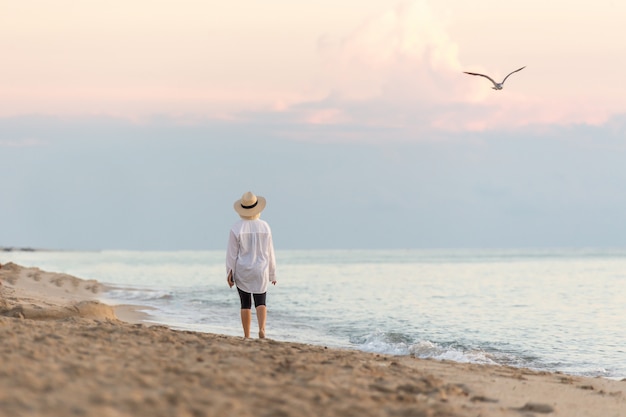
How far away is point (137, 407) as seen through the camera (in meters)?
4.67

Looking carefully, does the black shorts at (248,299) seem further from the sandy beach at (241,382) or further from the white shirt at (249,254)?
the sandy beach at (241,382)

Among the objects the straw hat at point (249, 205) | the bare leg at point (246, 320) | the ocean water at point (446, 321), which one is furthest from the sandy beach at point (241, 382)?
the ocean water at point (446, 321)

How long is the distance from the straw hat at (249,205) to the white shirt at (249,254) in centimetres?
12

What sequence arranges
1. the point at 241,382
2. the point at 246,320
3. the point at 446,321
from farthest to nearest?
the point at 446,321, the point at 246,320, the point at 241,382

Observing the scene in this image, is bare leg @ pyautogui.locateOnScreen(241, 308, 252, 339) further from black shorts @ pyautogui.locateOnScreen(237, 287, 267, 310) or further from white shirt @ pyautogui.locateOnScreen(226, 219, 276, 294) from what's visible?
white shirt @ pyautogui.locateOnScreen(226, 219, 276, 294)

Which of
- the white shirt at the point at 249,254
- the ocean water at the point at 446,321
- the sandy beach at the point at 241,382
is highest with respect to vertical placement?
the white shirt at the point at 249,254

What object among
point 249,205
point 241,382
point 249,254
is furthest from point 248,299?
point 241,382

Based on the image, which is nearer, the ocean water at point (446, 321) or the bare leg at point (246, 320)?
the bare leg at point (246, 320)

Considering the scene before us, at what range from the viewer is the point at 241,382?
580 centimetres

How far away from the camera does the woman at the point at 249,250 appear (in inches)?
394

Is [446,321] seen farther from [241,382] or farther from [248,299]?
[241,382]

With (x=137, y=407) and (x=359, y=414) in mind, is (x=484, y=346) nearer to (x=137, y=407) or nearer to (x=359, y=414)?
(x=359, y=414)

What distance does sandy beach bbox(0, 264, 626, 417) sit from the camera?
4.86 metres

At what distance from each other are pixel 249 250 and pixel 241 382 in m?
4.33
